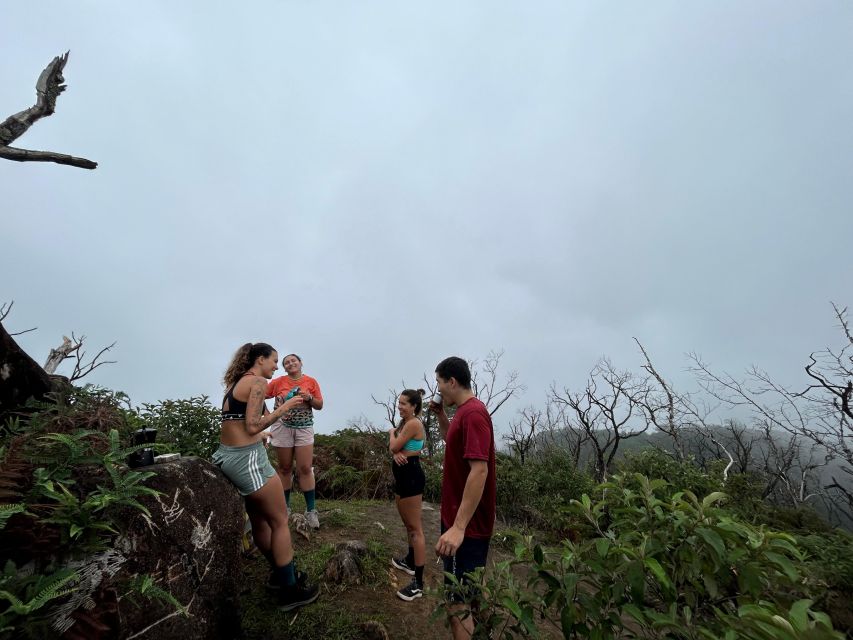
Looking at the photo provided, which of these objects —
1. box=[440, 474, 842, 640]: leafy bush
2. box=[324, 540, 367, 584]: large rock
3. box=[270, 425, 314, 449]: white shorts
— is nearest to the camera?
box=[440, 474, 842, 640]: leafy bush

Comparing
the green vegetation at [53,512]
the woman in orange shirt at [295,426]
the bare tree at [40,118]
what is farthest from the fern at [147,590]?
the bare tree at [40,118]

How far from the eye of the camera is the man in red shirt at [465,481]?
2.43m

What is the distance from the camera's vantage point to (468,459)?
100.0 inches

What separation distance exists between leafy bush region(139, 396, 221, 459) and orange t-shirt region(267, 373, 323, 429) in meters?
0.92

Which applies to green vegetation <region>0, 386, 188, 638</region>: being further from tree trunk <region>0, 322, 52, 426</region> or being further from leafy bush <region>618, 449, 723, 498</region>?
leafy bush <region>618, 449, 723, 498</region>

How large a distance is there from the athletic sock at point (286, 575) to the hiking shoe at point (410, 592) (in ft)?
3.67

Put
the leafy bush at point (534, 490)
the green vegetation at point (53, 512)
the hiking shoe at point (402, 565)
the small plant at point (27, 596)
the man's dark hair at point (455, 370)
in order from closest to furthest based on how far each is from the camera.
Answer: the small plant at point (27, 596), the green vegetation at point (53, 512), the man's dark hair at point (455, 370), the hiking shoe at point (402, 565), the leafy bush at point (534, 490)

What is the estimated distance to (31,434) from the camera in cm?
248

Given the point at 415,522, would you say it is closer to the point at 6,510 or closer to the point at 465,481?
the point at 465,481

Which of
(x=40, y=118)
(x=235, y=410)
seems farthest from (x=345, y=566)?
(x=40, y=118)

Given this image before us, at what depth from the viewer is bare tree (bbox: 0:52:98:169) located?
382 cm

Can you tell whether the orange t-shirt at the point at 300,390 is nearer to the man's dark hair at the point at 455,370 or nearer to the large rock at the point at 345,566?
the large rock at the point at 345,566

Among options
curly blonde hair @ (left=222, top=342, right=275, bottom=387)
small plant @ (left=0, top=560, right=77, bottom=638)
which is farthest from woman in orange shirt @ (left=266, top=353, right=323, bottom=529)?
small plant @ (left=0, top=560, right=77, bottom=638)

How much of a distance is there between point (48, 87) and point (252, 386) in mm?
4106
